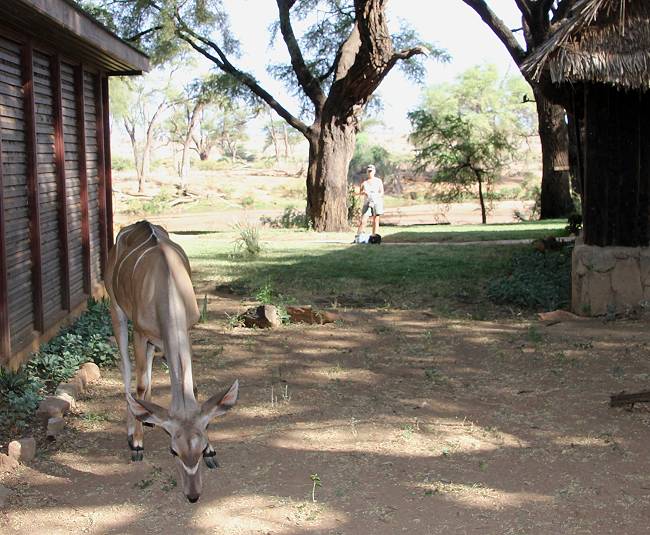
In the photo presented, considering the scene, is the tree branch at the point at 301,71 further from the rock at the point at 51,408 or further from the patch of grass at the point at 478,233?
the rock at the point at 51,408

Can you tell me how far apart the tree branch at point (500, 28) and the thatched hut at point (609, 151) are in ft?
33.0

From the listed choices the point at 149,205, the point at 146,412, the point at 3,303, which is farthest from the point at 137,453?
the point at 149,205

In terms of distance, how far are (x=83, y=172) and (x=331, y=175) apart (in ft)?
34.3

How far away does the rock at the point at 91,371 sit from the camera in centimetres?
716

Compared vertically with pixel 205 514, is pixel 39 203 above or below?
above

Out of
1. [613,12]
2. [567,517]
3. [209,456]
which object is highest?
[613,12]

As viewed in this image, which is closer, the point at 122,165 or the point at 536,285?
the point at 536,285

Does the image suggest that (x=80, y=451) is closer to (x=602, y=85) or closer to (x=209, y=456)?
(x=209, y=456)

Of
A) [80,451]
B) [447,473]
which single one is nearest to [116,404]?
[80,451]

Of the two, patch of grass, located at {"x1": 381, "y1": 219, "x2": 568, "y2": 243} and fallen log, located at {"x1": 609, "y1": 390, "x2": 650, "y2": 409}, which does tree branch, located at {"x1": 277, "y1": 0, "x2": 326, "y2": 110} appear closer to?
patch of grass, located at {"x1": 381, "y1": 219, "x2": 568, "y2": 243}

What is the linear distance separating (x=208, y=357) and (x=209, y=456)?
367 cm

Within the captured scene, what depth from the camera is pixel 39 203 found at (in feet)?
26.5

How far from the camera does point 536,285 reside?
10.6 metres

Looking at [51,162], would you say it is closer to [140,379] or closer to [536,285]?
[140,379]
